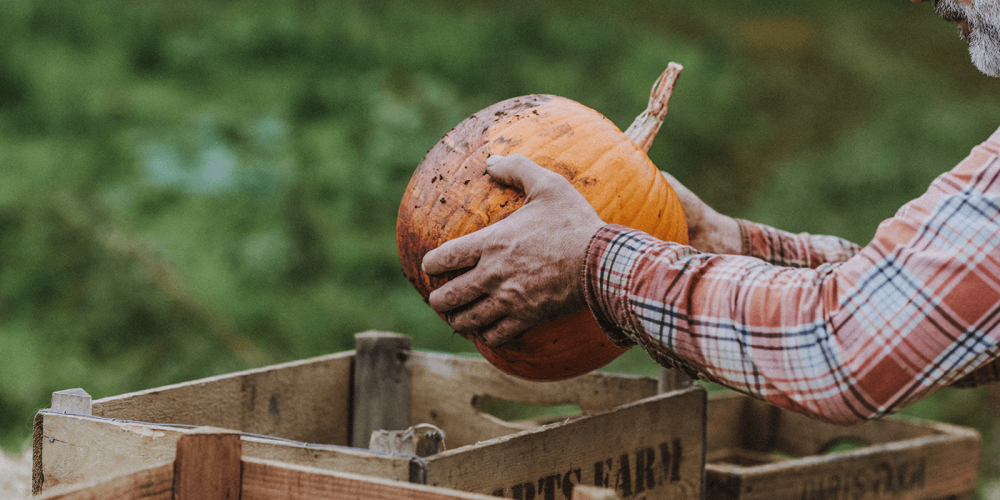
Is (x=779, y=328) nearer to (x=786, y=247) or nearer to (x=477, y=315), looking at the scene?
(x=477, y=315)

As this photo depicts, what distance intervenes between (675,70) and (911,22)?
5933 millimetres

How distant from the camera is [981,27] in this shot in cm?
133

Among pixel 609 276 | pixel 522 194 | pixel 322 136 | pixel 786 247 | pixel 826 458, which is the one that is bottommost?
pixel 826 458

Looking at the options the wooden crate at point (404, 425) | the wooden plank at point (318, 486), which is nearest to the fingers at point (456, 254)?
the wooden crate at point (404, 425)

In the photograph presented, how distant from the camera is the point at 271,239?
14.9ft

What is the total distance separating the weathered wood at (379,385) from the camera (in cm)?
218

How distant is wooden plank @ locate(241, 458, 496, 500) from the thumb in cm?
54

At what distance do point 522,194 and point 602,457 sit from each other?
60 cm

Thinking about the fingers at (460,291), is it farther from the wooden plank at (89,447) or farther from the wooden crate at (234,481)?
the wooden plank at (89,447)

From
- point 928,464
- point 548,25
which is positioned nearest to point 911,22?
point 548,25

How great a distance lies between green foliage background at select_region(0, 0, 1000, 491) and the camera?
4012 millimetres

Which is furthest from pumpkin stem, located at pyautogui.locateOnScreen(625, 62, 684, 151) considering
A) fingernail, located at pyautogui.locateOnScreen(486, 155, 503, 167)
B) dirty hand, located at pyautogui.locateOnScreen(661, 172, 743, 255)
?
fingernail, located at pyautogui.locateOnScreen(486, 155, 503, 167)

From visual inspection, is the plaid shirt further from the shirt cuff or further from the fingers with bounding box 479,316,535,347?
the fingers with bounding box 479,316,535,347

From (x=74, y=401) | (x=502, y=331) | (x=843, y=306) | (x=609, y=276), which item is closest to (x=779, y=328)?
(x=843, y=306)
